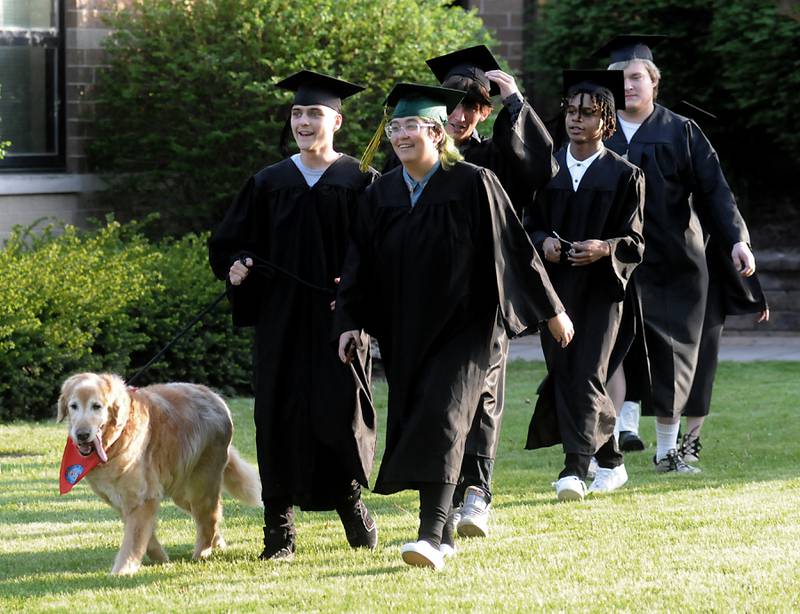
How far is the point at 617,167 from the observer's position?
763cm

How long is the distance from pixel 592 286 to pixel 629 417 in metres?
2.13

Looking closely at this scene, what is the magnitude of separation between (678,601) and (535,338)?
36.5 ft

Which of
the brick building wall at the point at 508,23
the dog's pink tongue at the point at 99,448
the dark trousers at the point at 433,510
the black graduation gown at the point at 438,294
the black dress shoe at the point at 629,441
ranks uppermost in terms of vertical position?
the brick building wall at the point at 508,23

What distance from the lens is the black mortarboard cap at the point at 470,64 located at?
7004mm

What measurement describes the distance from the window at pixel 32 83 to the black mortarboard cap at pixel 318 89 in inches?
276

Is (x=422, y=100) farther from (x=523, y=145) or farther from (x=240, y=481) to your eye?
(x=240, y=481)

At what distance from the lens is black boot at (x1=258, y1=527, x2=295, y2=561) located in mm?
6324

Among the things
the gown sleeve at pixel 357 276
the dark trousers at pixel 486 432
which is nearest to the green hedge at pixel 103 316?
the dark trousers at pixel 486 432

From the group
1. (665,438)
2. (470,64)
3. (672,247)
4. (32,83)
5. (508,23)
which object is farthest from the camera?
(508,23)

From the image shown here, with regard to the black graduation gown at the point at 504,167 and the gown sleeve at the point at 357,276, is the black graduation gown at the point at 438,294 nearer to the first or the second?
the gown sleeve at the point at 357,276

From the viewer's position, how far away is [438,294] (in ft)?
19.6

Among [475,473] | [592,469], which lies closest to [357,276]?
[475,473]

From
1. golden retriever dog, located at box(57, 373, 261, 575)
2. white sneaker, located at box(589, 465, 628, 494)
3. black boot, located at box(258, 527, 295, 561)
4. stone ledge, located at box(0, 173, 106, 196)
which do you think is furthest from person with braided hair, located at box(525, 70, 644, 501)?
stone ledge, located at box(0, 173, 106, 196)

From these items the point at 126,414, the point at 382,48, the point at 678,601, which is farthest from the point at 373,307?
the point at 382,48
